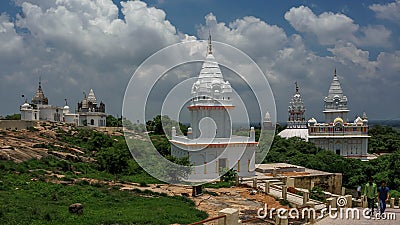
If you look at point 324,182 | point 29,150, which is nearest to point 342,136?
point 324,182

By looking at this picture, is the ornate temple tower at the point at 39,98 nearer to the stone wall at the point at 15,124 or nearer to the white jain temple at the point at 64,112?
the white jain temple at the point at 64,112

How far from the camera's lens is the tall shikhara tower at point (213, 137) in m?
27.5

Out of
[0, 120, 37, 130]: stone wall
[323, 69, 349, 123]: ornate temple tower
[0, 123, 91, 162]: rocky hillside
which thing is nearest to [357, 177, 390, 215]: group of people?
[0, 123, 91, 162]: rocky hillside

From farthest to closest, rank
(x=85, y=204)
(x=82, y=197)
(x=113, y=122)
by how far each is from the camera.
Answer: (x=113, y=122) < (x=82, y=197) < (x=85, y=204)

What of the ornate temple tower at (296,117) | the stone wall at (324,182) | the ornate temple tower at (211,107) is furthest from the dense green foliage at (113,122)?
the stone wall at (324,182)

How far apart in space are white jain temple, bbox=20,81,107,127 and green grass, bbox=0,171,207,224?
3678cm

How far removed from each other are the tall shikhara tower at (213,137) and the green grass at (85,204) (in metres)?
8.15

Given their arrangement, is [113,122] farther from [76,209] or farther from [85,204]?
[76,209]

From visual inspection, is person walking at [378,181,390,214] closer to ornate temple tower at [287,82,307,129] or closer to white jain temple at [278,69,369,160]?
white jain temple at [278,69,369,160]

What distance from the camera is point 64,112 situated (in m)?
64.6

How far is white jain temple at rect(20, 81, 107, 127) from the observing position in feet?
179

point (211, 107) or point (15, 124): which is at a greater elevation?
point (211, 107)

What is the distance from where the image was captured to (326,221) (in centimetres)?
1329

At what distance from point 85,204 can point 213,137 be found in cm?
1487
